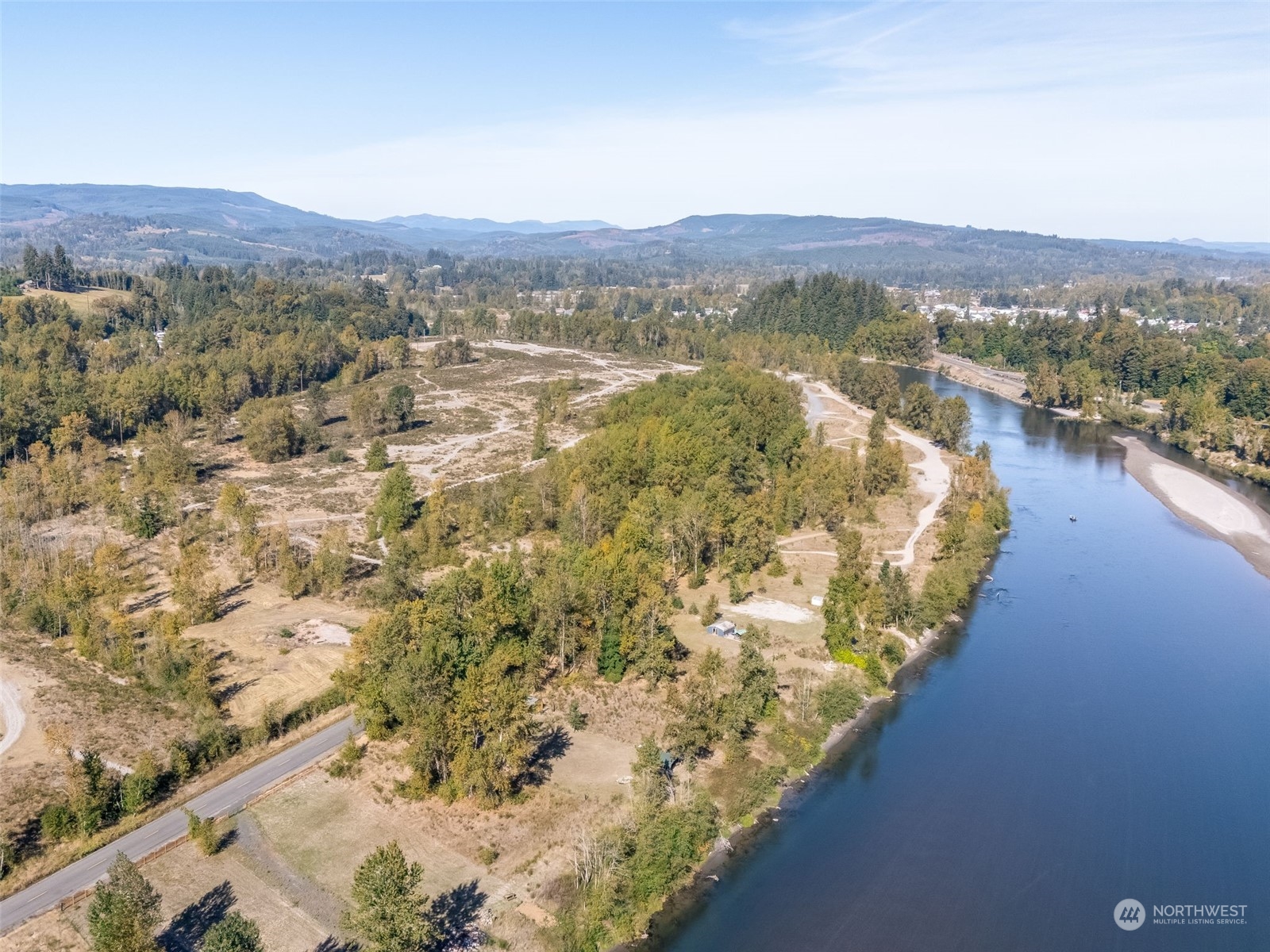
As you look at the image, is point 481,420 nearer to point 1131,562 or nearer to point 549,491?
point 549,491

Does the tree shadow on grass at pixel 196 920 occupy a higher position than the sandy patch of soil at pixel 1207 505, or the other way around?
the sandy patch of soil at pixel 1207 505

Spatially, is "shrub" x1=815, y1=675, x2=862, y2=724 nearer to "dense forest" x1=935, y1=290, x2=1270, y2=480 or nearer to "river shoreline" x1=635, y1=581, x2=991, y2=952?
"river shoreline" x1=635, y1=581, x2=991, y2=952

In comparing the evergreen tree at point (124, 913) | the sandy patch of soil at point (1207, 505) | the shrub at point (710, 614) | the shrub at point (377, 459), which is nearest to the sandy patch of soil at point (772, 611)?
the shrub at point (710, 614)

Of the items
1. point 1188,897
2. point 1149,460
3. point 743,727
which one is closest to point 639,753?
point 743,727

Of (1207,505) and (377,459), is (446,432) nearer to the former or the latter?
(377,459)

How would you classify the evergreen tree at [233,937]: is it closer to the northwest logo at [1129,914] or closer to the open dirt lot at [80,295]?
the northwest logo at [1129,914]

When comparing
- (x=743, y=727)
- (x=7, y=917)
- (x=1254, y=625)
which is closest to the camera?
(x=7, y=917)

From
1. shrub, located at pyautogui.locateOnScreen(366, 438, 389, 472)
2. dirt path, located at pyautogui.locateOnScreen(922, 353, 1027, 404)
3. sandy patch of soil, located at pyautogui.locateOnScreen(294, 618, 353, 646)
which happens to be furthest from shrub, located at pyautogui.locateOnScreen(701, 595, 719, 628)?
dirt path, located at pyautogui.locateOnScreen(922, 353, 1027, 404)
